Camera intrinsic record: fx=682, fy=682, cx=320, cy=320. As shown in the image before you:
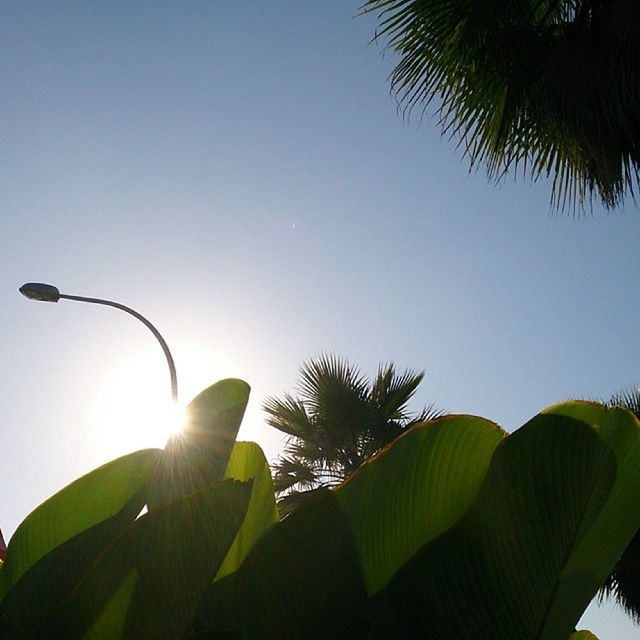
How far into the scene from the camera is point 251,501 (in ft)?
2.59

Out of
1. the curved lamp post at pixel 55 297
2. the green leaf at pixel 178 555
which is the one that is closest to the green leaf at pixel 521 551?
the green leaf at pixel 178 555

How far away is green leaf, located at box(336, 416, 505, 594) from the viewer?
64 cm

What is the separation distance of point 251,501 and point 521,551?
32 cm

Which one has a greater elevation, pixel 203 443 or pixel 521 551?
pixel 203 443

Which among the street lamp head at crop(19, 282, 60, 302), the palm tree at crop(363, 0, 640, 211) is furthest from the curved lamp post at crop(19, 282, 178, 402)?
the palm tree at crop(363, 0, 640, 211)

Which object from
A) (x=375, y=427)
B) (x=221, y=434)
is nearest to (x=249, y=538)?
(x=221, y=434)

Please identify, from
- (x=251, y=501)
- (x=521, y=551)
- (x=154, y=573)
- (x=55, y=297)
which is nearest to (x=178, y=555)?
(x=154, y=573)

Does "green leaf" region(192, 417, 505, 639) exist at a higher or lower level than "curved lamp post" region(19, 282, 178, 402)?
lower

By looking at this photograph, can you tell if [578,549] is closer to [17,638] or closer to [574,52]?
[17,638]

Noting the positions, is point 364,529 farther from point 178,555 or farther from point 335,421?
point 335,421

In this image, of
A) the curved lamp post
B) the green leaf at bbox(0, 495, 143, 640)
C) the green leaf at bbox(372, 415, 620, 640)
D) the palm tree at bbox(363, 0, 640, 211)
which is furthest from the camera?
the curved lamp post

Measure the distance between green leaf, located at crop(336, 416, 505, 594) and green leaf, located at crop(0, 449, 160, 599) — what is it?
0.27 metres

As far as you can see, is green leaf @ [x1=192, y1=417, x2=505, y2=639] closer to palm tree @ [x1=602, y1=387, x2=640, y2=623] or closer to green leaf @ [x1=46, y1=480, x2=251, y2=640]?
green leaf @ [x1=46, y1=480, x2=251, y2=640]

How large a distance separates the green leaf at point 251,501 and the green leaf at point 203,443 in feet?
0.08
